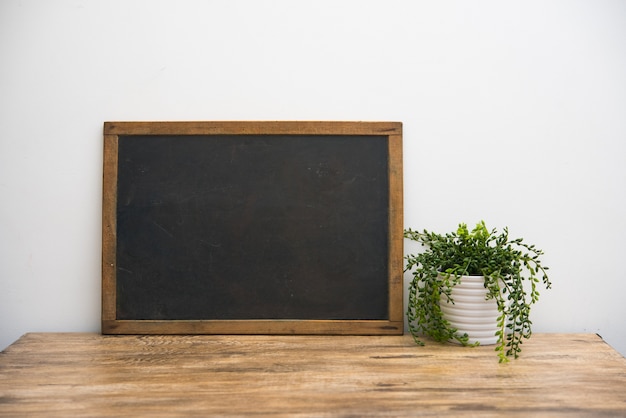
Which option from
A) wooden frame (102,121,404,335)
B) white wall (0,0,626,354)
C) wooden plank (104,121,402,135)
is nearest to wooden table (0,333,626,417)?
wooden frame (102,121,404,335)

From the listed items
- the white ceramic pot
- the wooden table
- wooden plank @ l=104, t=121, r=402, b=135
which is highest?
wooden plank @ l=104, t=121, r=402, b=135

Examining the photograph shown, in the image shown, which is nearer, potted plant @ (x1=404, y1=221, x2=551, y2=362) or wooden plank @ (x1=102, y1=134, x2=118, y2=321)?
potted plant @ (x1=404, y1=221, x2=551, y2=362)

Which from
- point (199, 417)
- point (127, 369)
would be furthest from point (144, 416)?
point (127, 369)

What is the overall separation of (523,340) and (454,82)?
2.56ft

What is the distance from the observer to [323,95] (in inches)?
64.1

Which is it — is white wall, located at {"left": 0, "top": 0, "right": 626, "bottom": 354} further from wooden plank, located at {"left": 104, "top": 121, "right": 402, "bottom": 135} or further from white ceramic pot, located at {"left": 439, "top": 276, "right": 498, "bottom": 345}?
white ceramic pot, located at {"left": 439, "top": 276, "right": 498, "bottom": 345}

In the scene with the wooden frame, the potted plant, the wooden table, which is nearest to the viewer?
the wooden table

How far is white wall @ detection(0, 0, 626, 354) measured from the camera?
1.63 metres

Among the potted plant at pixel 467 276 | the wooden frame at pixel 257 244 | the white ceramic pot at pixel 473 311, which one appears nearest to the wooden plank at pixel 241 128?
the wooden frame at pixel 257 244

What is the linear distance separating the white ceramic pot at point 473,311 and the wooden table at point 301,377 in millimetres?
46

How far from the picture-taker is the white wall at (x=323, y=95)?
1628 millimetres

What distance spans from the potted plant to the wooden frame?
95mm

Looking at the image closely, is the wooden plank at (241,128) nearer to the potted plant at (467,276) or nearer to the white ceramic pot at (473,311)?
the potted plant at (467,276)

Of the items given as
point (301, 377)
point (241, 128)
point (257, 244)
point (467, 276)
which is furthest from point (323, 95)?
point (301, 377)
